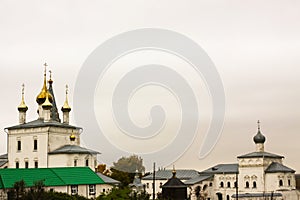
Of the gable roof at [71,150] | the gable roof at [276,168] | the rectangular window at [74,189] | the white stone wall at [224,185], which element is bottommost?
the rectangular window at [74,189]

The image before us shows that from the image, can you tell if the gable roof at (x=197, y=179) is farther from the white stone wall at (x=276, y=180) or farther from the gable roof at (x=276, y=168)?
the white stone wall at (x=276, y=180)

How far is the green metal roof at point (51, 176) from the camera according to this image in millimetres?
32500

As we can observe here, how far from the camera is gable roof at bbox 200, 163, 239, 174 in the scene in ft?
165

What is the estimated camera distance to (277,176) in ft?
151

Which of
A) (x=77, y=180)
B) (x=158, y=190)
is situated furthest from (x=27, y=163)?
(x=158, y=190)

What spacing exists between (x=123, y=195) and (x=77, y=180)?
36.7 ft

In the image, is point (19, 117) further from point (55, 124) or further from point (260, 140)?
point (260, 140)

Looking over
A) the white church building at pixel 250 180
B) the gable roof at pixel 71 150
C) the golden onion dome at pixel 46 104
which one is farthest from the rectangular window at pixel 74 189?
the white church building at pixel 250 180

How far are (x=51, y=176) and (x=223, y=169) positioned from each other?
67.7ft

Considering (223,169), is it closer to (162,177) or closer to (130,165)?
(162,177)

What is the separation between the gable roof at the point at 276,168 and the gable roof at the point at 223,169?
3.60m

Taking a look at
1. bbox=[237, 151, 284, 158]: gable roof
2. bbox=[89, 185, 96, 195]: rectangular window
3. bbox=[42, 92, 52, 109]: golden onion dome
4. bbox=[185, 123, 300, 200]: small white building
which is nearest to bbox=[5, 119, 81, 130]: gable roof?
bbox=[42, 92, 52, 109]: golden onion dome

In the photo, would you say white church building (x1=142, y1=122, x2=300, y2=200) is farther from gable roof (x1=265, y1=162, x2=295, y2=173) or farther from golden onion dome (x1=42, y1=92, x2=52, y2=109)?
golden onion dome (x1=42, y1=92, x2=52, y2=109)

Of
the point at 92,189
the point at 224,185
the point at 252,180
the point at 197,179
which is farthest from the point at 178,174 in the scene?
the point at 92,189
